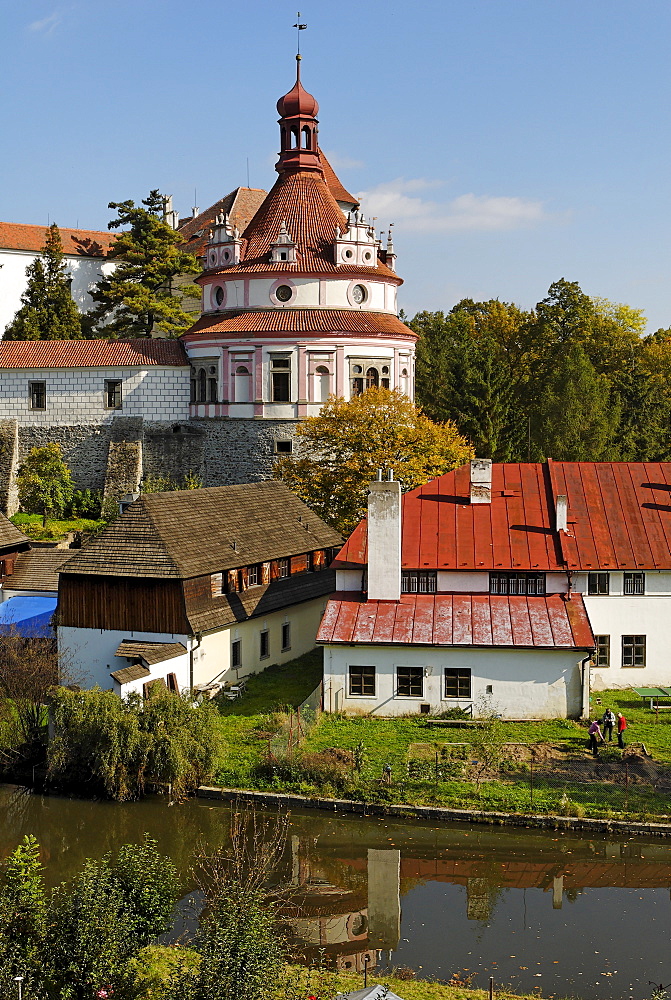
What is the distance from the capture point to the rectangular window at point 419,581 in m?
29.8

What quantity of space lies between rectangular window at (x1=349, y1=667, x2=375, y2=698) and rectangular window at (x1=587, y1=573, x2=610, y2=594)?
256 inches

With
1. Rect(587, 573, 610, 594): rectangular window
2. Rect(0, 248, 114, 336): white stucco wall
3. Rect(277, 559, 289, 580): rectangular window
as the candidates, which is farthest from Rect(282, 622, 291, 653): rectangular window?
Rect(0, 248, 114, 336): white stucco wall

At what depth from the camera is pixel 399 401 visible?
44.8 m

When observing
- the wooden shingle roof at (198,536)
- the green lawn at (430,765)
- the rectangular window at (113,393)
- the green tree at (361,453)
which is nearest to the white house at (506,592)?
the green lawn at (430,765)

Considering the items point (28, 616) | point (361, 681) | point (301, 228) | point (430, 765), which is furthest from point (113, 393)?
point (430, 765)

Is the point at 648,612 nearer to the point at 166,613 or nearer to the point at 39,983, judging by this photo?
the point at 166,613

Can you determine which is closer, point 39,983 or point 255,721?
point 39,983

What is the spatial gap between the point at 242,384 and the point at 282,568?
21055 mm

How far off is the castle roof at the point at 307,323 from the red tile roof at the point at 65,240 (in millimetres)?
21058

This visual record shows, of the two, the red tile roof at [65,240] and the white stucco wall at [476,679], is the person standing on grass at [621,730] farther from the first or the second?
the red tile roof at [65,240]

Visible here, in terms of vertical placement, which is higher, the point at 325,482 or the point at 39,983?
the point at 325,482

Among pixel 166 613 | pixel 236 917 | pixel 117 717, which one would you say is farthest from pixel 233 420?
pixel 236 917

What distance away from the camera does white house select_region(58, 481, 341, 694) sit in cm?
2806

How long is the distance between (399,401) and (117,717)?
78.0 ft
